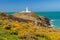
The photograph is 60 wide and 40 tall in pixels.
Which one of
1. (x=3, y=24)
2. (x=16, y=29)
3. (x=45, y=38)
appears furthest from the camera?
(x=3, y=24)

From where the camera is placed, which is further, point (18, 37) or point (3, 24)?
point (3, 24)

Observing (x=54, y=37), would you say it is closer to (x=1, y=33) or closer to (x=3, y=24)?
(x=1, y=33)

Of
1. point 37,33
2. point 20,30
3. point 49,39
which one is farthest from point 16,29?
point 49,39

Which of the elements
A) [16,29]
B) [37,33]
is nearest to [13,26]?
[16,29]

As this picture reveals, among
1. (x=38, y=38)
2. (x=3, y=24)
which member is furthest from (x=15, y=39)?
(x=3, y=24)

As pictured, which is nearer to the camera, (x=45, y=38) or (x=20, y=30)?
(x=45, y=38)

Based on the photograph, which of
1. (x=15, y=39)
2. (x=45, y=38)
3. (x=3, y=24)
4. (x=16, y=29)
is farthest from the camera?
(x=3, y=24)

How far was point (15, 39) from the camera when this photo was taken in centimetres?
1856

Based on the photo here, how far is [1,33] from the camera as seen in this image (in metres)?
19.5

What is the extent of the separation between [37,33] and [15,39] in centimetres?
302

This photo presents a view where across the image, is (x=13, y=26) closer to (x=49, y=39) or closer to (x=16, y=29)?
(x=16, y=29)

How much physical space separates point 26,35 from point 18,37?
68 centimetres

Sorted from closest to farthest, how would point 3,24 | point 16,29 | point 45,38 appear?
point 45,38 < point 16,29 < point 3,24

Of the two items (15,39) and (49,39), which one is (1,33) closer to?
(15,39)
